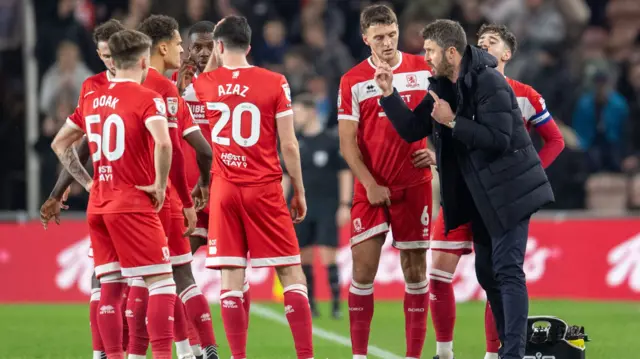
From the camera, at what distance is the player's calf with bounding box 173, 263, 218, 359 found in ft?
30.7

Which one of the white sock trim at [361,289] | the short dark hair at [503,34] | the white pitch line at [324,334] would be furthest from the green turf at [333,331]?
the short dark hair at [503,34]

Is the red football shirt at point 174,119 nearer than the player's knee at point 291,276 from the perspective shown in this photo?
No

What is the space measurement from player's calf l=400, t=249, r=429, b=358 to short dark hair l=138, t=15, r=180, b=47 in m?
2.40

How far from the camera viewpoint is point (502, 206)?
28.1 ft

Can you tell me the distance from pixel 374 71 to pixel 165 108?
1.80m

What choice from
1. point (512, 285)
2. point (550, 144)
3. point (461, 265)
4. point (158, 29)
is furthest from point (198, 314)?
point (461, 265)

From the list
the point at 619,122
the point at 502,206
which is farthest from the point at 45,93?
the point at 502,206

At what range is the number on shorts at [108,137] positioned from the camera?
27.3 feet

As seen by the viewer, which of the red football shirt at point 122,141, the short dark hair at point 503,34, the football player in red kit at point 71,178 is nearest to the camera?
the red football shirt at point 122,141

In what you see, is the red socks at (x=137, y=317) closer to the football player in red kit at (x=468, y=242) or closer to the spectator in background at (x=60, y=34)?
the football player in red kit at (x=468, y=242)

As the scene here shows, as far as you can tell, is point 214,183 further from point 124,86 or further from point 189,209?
point 124,86

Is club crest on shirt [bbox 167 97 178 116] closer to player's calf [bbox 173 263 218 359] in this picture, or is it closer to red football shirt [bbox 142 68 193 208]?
red football shirt [bbox 142 68 193 208]

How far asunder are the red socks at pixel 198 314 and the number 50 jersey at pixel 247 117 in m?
1.03

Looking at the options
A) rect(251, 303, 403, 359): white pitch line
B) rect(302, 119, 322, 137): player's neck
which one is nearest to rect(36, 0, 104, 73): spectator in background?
rect(302, 119, 322, 137): player's neck
